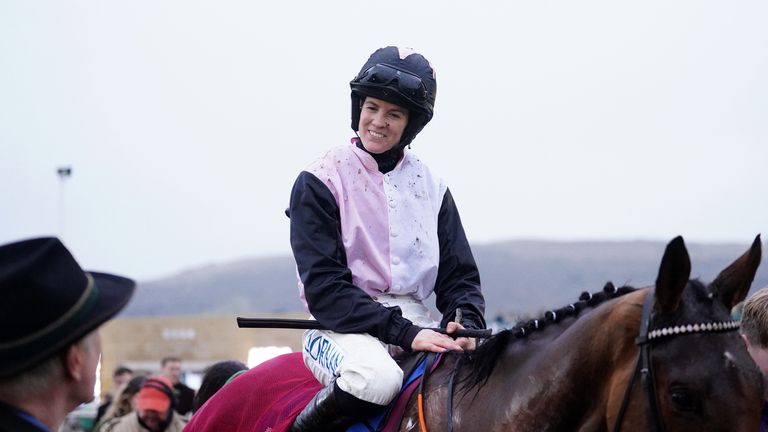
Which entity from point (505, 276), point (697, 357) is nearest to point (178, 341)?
point (697, 357)

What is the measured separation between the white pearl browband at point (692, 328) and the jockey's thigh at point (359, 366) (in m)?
1.17

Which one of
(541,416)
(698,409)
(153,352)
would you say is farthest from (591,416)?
(153,352)

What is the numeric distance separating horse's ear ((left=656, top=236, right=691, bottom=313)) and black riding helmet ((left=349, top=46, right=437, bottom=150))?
5.52 feet

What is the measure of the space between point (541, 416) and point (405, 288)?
3.54 ft

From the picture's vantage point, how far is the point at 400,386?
4.46 m

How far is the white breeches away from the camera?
14.2 ft

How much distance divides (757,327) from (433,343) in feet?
4.49

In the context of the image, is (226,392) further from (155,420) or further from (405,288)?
(155,420)

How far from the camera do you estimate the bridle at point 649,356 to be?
11.8ft

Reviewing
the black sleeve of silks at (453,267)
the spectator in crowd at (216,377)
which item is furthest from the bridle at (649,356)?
the spectator in crowd at (216,377)

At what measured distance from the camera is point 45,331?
2.50m

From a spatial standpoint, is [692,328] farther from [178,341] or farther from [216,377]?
[178,341]

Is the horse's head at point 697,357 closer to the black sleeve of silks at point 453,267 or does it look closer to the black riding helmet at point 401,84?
the black sleeve of silks at point 453,267

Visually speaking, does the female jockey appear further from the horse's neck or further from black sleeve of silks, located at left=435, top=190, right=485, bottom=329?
the horse's neck
